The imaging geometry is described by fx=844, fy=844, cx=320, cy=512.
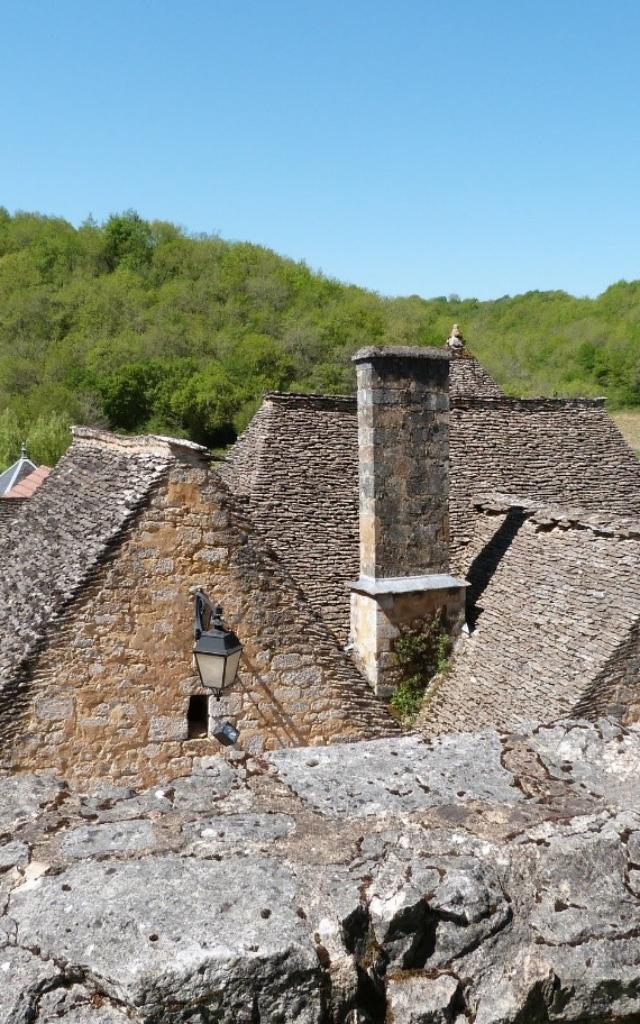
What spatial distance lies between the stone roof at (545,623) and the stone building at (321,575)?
24 mm

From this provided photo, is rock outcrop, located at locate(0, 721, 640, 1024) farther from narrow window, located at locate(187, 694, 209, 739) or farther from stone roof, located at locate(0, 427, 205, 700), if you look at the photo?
narrow window, located at locate(187, 694, 209, 739)

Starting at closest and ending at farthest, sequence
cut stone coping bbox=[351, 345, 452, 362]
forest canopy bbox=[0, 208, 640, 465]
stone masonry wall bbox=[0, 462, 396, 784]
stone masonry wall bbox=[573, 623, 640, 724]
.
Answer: stone masonry wall bbox=[0, 462, 396, 784], stone masonry wall bbox=[573, 623, 640, 724], cut stone coping bbox=[351, 345, 452, 362], forest canopy bbox=[0, 208, 640, 465]

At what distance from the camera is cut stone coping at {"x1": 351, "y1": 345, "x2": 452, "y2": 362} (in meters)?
9.03

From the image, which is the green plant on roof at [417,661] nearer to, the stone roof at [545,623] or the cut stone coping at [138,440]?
the stone roof at [545,623]

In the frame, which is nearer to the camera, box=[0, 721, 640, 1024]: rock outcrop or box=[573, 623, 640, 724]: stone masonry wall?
box=[0, 721, 640, 1024]: rock outcrop

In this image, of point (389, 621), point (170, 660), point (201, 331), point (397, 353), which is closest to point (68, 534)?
point (170, 660)

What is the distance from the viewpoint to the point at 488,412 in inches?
506

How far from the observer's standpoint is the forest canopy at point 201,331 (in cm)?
5134

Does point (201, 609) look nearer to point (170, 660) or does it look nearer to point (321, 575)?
point (170, 660)

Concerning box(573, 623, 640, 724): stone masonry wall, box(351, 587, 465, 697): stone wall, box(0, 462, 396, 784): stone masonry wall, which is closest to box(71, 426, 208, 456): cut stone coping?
box(0, 462, 396, 784): stone masonry wall

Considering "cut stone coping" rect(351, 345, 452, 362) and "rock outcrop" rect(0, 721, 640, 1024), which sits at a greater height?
"cut stone coping" rect(351, 345, 452, 362)

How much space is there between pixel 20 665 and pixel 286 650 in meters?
2.13

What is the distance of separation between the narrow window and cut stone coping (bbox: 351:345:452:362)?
4.06 m

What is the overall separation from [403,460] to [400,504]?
0.48 metres
